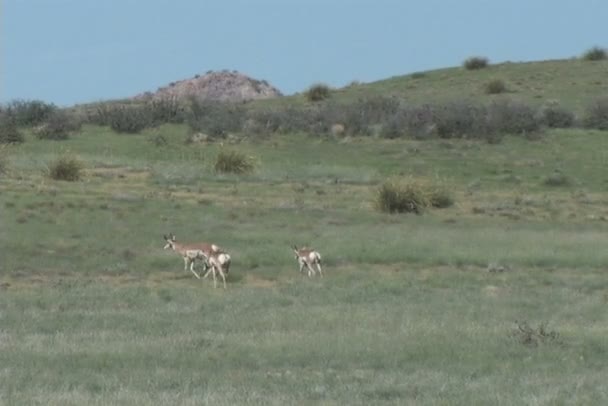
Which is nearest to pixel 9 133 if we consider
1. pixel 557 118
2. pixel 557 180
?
pixel 557 180

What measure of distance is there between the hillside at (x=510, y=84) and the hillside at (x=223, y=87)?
2019 centimetres

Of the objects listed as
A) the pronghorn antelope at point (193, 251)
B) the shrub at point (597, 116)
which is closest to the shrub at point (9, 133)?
the shrub at point (597, 116)

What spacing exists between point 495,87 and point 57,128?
24410 mm

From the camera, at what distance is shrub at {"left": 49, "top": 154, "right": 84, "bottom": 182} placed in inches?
1415

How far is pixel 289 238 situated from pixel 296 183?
1139 cm

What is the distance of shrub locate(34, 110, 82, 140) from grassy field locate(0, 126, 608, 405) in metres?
5.18

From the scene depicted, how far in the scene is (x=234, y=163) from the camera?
4006 centimetres

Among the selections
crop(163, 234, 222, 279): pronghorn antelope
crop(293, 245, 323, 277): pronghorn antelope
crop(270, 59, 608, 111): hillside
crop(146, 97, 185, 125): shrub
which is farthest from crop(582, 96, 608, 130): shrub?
crop(163, 234, 222, 279): pronghorn antelope

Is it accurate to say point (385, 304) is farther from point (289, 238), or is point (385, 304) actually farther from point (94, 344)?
point (289, 238)

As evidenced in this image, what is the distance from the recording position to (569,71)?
69.7 m

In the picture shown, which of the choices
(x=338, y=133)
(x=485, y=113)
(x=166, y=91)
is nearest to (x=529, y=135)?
(x=485, y=113)

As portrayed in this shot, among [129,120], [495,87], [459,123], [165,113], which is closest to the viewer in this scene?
[459,123]

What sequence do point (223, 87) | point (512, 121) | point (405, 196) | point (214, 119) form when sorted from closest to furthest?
point (405, 196), point (512, 121), point (214, 119), point (223, 87)

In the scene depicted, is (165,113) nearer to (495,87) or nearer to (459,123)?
(459,123)
